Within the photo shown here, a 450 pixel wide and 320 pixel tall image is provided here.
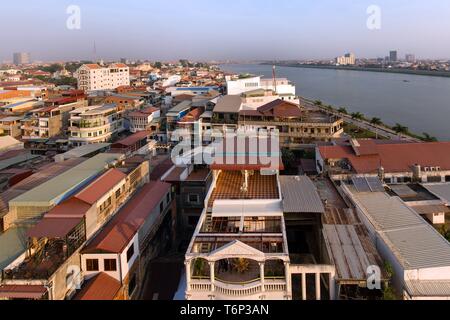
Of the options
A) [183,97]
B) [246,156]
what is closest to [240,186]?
[246,156]

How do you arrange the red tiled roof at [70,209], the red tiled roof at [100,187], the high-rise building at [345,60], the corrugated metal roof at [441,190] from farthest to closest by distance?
1. the high-rise building at [345,60]
2. the corrugated metal roof at [441,190]
3. the red tiled roof at [100,187]
4. the red tiled roof at [70,209]

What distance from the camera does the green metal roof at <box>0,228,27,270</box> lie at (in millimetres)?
3916

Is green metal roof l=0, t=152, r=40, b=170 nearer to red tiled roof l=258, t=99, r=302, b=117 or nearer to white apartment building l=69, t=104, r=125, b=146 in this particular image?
white apartment building l=69, t=104, r=125, b=146

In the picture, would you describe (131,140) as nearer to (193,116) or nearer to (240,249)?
(193,116)

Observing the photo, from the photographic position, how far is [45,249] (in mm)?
4020

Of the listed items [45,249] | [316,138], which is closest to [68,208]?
[45,249]

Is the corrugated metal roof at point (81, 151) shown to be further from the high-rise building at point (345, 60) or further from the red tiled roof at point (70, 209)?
the high-rise building at point (345, 60)

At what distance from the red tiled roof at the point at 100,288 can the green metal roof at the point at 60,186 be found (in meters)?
1.07

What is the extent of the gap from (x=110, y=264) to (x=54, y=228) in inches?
25.0

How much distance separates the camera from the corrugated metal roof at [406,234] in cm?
326

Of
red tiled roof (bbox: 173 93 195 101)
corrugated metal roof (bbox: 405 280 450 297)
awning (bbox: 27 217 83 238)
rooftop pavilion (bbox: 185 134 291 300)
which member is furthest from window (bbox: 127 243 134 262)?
red tiled roof (bbox: 173 93 195 101)

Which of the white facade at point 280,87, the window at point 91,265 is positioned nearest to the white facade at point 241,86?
the white facade at point 280,87

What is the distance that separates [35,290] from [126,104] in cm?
1232
